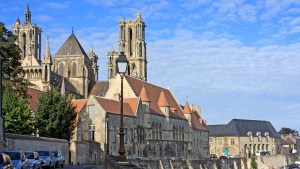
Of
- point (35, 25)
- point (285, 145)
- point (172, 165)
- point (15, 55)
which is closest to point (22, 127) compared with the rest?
point (15, 55)

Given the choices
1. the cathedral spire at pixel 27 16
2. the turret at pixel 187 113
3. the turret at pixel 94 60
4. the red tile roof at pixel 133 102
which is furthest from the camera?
the cathedral spire at pixel 27 16

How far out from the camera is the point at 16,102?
49.0m

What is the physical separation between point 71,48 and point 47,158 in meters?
78.3

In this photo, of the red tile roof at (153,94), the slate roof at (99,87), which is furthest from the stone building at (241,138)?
the slate roof at (99,87)

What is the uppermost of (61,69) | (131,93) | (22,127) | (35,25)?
(35,25)

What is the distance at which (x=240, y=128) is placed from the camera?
132 m

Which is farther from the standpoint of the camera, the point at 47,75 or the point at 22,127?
the point at 47,75

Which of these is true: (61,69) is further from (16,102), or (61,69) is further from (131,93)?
(16,102)

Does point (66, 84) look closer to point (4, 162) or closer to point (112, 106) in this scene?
point (112, 106)

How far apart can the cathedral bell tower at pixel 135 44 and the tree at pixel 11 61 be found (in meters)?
70.4

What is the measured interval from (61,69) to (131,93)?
119ft

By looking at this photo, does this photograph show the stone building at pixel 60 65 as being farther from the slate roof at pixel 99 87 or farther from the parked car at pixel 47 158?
the parked car at pixel 47 158

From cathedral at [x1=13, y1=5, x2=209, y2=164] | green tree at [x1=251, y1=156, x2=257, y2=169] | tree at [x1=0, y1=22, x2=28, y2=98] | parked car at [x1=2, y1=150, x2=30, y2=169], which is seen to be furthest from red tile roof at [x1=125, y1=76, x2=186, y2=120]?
parked car at [x1=2, y1=150, x2=30, y2=169]

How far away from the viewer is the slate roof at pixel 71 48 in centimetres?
11100
